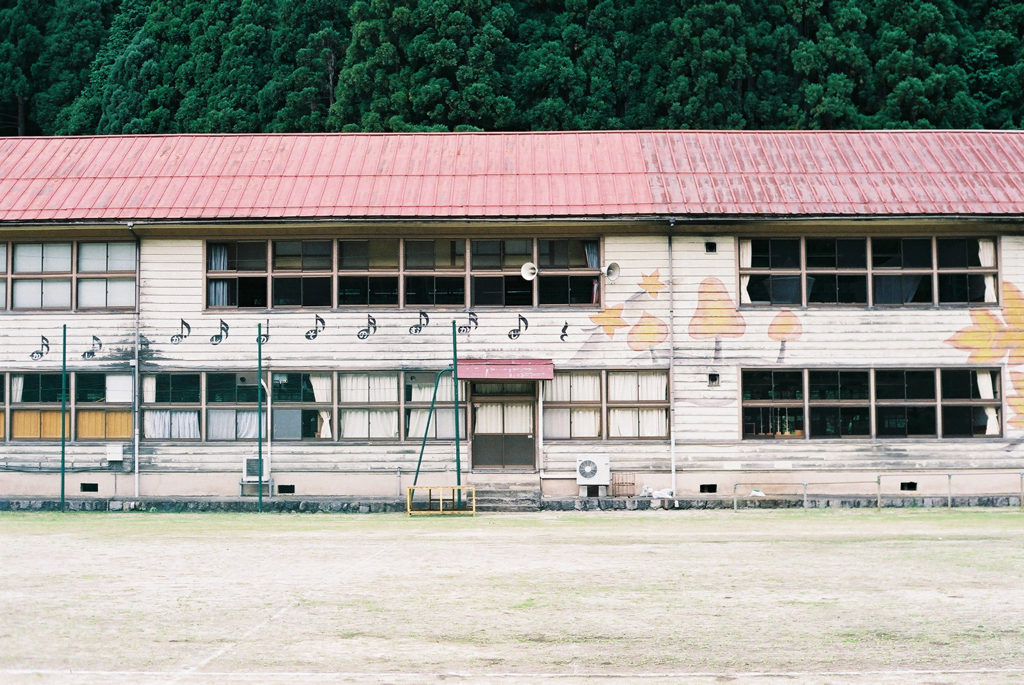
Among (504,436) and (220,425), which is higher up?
(220,425)

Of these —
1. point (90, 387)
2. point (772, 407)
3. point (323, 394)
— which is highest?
point (90, 387)

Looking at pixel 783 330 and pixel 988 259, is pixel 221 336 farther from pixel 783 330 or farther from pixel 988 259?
pixel 988 259

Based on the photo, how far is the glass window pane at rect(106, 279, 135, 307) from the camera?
2606 centimetres

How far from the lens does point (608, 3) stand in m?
50.2

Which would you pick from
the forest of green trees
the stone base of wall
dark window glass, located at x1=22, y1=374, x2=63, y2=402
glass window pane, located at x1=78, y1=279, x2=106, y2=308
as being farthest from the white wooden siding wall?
the forest of green trees

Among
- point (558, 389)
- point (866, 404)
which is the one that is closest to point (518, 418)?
point (558, 389)

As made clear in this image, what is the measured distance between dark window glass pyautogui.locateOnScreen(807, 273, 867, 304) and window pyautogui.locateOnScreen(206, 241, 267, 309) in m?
11.5

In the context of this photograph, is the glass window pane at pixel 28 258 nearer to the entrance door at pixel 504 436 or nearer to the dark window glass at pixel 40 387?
the dark window glass at pixel 40 387

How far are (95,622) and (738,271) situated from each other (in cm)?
1744

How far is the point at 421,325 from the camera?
25.7 metres

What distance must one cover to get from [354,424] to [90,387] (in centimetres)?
567

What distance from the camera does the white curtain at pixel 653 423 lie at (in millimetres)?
25594

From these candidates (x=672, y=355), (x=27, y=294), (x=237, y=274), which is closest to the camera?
(x=672, y=355)

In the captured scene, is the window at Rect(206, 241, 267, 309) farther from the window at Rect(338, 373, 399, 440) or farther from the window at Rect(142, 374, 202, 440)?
the window at Rect(338, 373, 399, 440)
